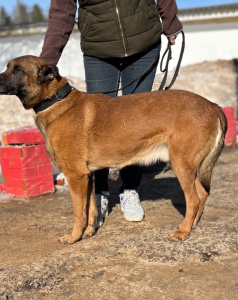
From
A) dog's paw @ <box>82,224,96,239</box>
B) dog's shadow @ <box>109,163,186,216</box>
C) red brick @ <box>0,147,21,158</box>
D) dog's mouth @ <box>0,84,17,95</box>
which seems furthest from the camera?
red brick @ <box>0,147,21,158</box>

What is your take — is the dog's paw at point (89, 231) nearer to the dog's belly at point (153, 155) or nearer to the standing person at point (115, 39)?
the standing person at point (115, 39)

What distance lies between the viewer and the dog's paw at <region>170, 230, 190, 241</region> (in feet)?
12.4

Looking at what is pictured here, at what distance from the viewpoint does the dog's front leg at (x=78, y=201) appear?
3.77 m

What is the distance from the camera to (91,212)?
13.4 feet

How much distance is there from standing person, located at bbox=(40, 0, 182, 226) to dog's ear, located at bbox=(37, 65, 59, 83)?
1.17 feet

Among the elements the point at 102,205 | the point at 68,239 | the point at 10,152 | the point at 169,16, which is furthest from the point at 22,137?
the point at 169,16

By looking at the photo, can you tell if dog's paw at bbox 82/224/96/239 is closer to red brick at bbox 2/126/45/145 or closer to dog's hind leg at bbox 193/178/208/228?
dog's hind leg at bbox 193/178/208/228

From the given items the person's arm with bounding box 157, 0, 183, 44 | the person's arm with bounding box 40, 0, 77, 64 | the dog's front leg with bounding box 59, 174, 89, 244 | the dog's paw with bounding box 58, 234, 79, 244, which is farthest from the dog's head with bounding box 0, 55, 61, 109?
the person's arm with bounding box 157, 0, 183, 44

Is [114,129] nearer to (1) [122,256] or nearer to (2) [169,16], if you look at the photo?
(1) [122,256]

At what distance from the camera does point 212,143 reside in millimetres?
3818

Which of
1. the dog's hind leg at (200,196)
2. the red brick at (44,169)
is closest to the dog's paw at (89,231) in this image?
the dog's hind leg at (200,196)

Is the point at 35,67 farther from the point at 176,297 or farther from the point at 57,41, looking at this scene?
the point at 176,297

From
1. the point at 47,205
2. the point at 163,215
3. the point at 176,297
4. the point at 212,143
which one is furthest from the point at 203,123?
the point at 47,205

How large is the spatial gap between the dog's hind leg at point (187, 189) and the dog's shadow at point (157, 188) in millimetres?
592
